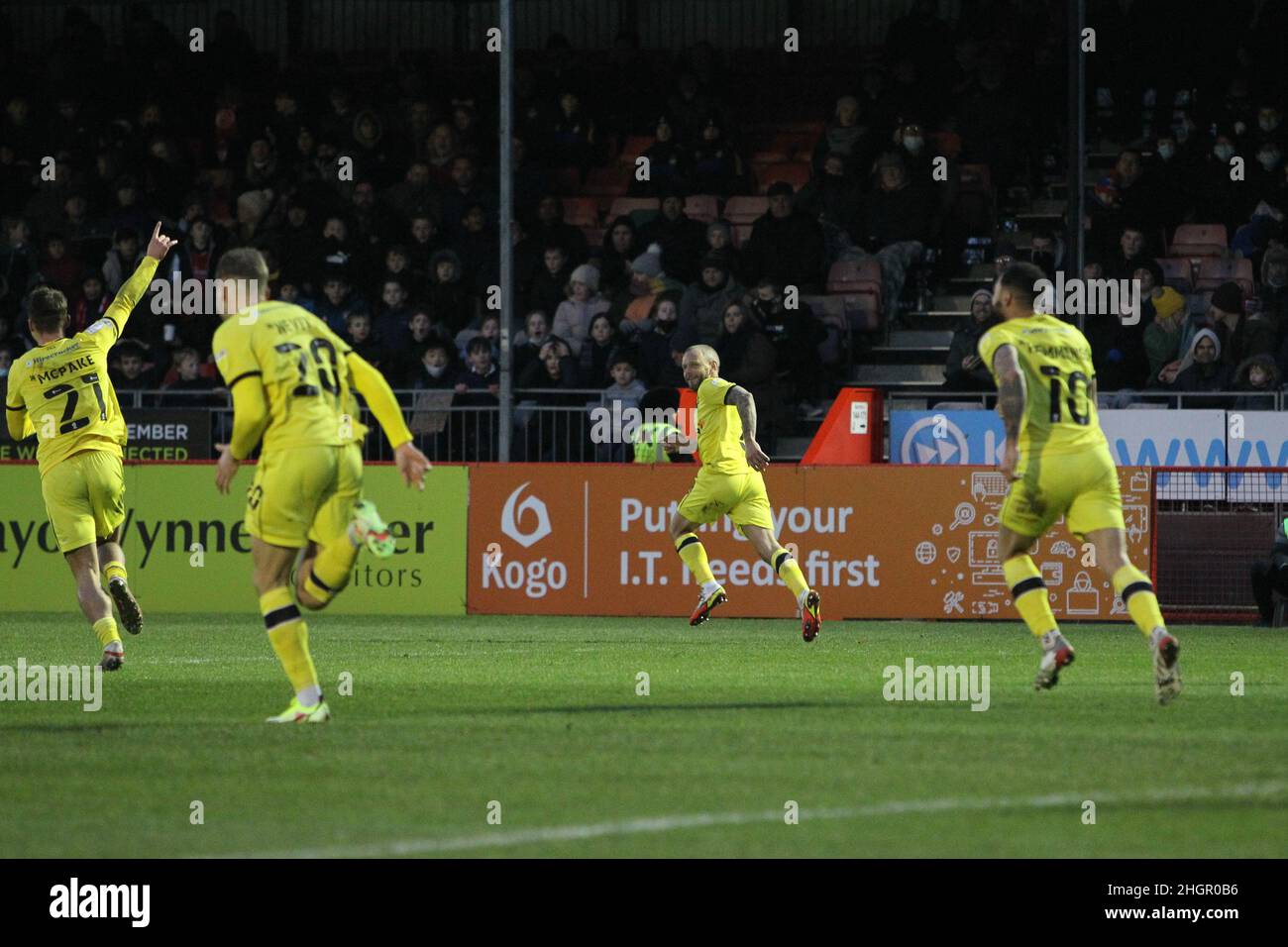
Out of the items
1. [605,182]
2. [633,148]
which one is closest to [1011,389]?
[605,182]

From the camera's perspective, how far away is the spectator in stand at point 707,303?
23234 mm

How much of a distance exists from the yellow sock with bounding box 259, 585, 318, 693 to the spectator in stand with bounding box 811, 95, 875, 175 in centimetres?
1533

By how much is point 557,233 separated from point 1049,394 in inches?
557

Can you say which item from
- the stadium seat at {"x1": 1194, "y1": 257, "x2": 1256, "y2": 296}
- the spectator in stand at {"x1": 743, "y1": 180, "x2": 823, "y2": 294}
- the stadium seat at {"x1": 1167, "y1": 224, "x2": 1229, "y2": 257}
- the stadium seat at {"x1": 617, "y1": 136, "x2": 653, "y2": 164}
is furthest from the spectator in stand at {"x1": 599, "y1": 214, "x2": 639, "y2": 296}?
the stadium seat at {"x1": 1194, "y1": 257, "x2": 1256, "y2": 296}

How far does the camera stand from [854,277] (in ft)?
80.2

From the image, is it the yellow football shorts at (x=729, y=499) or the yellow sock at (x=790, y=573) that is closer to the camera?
the yellow sock at (x=790, y=573)

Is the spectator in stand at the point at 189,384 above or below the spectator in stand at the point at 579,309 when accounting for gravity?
below

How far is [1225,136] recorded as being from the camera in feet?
79.5

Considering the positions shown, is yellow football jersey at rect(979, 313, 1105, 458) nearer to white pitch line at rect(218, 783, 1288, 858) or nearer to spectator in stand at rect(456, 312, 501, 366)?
white pitch line at rect(218, 783, 1288, 858)

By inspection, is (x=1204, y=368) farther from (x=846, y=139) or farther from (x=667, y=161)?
(x=667, y=161)

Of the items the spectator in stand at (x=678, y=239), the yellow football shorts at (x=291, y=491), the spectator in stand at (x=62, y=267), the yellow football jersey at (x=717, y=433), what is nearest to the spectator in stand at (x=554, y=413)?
the spectator in stand at (x=678, y=239)

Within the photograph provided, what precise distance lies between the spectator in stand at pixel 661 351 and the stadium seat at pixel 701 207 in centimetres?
259

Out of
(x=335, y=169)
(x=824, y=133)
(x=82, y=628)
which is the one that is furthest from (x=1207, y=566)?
(x=335, y=169)

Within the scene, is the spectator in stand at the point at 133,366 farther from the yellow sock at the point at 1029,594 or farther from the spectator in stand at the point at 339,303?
the yellow sock at the point at 1029,594
